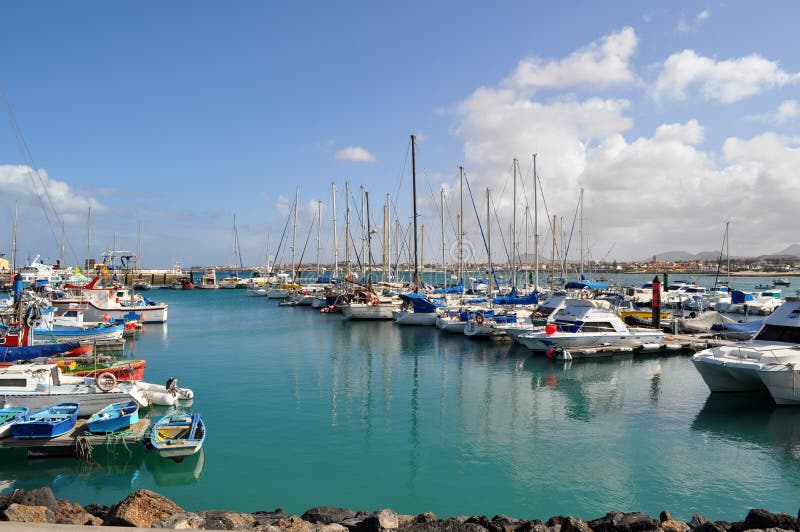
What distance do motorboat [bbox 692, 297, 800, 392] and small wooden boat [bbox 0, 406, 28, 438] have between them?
2738cm

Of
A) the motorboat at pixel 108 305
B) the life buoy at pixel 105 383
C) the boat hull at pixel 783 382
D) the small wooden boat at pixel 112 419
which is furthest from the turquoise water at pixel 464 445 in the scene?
the motorboat at pixel 108 305

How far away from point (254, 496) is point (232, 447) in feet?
13.3

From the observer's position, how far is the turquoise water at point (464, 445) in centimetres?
1453

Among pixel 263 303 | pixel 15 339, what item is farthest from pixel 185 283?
pixel 15 339

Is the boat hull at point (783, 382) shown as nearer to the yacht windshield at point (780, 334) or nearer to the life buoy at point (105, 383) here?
the yacht windshield at point (780, 334)

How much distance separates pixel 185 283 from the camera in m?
126

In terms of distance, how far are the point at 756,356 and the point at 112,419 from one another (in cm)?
2602

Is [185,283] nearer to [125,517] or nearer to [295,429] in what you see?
[295,429]

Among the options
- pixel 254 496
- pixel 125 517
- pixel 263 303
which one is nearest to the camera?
pixel 125 517

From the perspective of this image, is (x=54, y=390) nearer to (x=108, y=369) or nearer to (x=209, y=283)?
(x=108, y=369)

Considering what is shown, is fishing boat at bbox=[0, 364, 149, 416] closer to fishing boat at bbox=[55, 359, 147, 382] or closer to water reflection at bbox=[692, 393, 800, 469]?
fishing boat at bbox=[55, 359, 147, 382]

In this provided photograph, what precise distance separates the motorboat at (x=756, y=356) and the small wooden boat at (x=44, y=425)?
84.1 ft

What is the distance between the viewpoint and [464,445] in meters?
18.5

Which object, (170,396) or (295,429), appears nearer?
(295,429)
